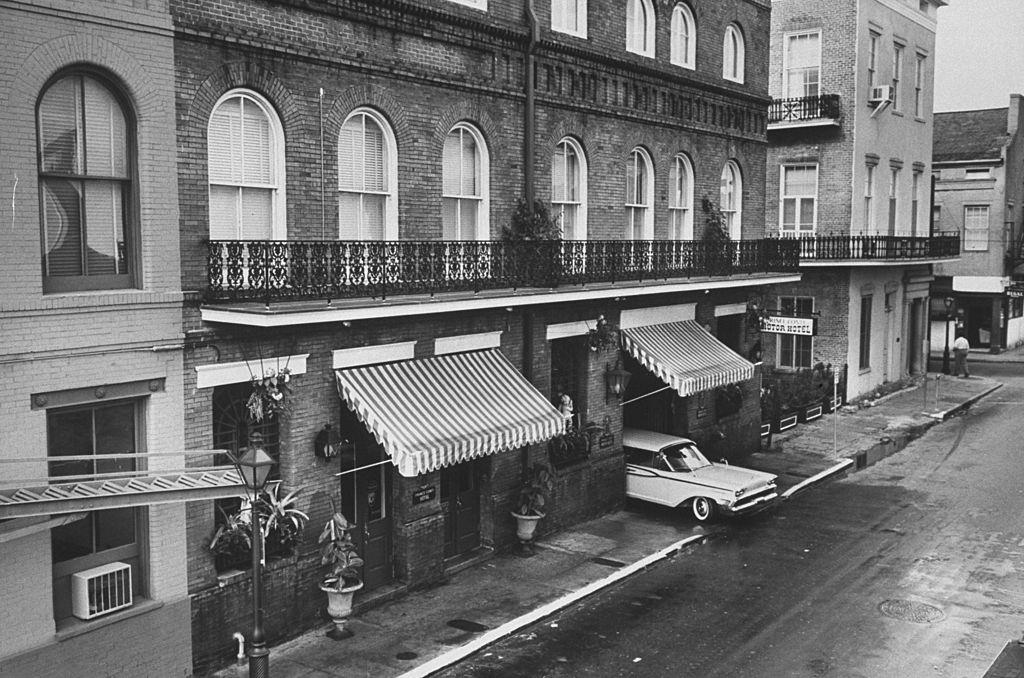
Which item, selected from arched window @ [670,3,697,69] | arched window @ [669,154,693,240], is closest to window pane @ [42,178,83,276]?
arched window @ [669,154,693,240]

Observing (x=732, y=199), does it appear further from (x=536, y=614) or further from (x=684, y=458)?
(x=536, y=614)

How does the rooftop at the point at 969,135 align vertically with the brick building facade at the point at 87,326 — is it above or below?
above

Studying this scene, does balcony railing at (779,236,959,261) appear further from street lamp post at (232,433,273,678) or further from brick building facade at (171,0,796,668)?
street lamp post at (232,433,273,678)

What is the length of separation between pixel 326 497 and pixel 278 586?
139cm

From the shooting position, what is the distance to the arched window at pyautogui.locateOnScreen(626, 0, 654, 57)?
20516 mm

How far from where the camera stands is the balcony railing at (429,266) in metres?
12.6

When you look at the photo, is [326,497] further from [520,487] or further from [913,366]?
[913,366]

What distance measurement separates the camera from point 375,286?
14.1 metres

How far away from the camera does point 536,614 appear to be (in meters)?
14.3

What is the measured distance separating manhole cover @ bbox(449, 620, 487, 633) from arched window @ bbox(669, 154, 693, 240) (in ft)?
36.7

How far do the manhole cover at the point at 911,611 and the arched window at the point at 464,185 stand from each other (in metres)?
8.58

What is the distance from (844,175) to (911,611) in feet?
70.7

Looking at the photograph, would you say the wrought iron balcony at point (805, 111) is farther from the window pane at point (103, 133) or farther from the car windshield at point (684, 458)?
the window pane at point (103, 133)

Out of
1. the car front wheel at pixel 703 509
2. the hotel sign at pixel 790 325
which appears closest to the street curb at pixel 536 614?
the car front wheel at pixel 703 509
